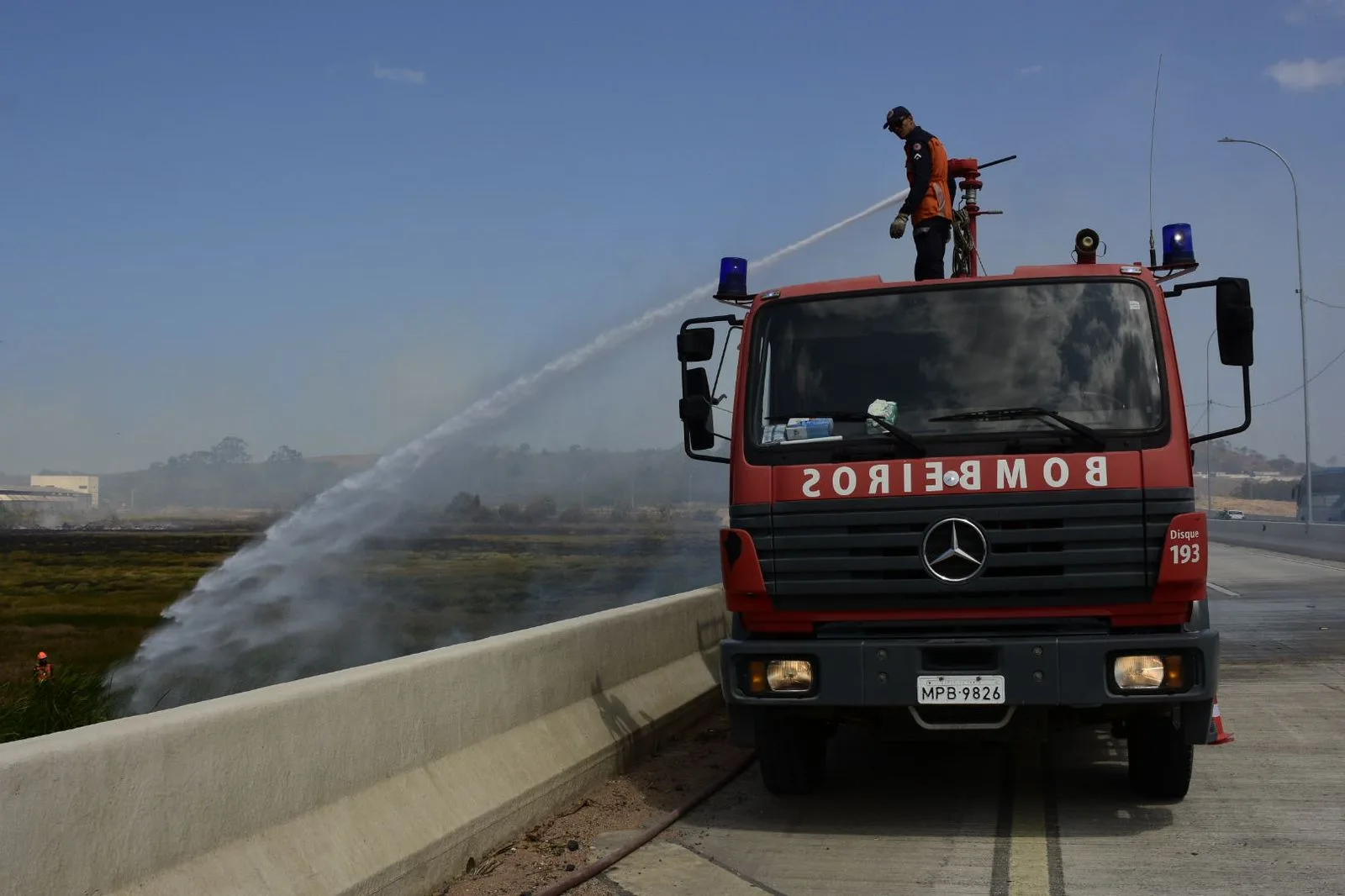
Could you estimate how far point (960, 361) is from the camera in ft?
23.0

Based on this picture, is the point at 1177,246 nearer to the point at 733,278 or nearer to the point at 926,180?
the point at 926,180

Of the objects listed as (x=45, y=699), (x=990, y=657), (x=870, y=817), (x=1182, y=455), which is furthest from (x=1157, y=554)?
(x=45, y=699)

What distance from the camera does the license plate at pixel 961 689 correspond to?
645cm

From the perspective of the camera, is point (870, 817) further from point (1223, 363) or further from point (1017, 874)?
point (1223, 363)

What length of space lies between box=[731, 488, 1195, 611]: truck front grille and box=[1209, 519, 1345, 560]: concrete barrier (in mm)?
32562

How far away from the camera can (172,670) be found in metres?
21.8

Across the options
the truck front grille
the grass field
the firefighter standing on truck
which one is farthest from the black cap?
the grass field

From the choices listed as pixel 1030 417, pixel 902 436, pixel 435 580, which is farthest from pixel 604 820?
pixel 435 580

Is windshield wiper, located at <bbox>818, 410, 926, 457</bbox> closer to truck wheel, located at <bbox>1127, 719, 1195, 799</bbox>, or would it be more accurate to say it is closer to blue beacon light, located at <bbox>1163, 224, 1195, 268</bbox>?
truck wheel, located at <bbox>1127, 719, 1195, 799</bbox>

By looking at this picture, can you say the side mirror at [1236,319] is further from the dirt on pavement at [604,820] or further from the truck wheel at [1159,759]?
the dirt on pavement at [604,820]

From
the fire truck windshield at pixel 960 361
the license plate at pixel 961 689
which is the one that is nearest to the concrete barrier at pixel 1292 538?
the fire truck windshield at pixel 960 361

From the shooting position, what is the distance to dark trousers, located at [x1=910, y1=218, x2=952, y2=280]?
27.3 ft

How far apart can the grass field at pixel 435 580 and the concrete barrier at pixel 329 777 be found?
15391 mm

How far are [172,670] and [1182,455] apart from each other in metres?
18.8
